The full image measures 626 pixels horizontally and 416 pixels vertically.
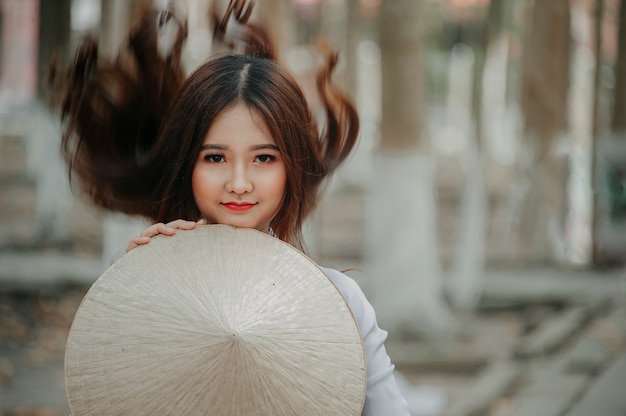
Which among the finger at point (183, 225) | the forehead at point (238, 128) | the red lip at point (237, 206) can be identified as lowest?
the finger at point (183, 225)

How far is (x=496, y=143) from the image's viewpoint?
1069 inches

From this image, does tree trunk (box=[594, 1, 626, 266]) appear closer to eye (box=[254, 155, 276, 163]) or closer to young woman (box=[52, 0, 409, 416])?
young woman (box=[52, 0, 409, 416])

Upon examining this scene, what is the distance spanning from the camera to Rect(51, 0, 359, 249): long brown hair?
6.82 feet

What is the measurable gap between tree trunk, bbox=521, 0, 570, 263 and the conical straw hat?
9.26 meters

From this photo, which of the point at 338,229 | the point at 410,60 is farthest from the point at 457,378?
the point at 338,229

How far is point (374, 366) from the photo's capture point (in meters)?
1.96

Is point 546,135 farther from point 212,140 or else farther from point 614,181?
point 212,140

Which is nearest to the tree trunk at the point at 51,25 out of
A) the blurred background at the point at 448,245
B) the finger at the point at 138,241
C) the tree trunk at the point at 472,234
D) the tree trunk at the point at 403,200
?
the blurred background at the point at 448,245

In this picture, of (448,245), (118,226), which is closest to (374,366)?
(118,226)

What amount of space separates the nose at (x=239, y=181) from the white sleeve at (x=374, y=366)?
9.8 inches

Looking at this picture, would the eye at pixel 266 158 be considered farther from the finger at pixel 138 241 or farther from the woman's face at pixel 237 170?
the finger at pixel 138 241

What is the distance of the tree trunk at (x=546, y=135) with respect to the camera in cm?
1084

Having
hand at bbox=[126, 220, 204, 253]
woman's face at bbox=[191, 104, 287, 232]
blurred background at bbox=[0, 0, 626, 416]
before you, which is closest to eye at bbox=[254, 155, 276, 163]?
woman's face at bbox=[191, 104, 287, 232]

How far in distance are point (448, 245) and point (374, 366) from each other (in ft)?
40.0
